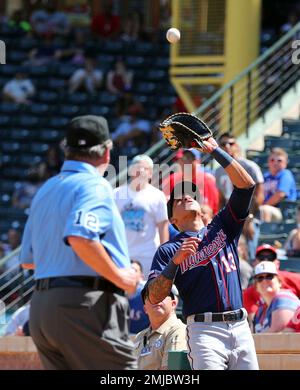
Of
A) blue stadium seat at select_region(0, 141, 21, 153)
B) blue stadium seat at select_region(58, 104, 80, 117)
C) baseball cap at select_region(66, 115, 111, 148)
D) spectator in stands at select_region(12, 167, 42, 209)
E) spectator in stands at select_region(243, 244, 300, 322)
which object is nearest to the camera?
baseball cap at select_region(66, 115, 111, 148)

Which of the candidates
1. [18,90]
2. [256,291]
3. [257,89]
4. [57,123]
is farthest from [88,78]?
[256,291]

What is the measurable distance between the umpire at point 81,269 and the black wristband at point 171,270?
122 centimetres

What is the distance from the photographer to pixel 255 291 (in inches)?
374

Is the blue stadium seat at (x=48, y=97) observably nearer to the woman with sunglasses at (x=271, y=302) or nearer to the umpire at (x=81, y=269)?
the woman with sunglasses at (x=271, y=302)

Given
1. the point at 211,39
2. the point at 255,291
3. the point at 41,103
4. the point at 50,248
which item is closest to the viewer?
the point at 50,248

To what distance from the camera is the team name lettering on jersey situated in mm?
6684

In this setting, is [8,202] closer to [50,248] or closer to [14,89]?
[14,89]

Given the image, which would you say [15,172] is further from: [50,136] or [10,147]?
[50,136]

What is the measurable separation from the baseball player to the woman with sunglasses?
1.76 meters

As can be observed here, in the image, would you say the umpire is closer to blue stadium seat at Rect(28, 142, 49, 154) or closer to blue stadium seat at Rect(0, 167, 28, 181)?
blue stadium seat at Rect(0, 167, 28, 181)

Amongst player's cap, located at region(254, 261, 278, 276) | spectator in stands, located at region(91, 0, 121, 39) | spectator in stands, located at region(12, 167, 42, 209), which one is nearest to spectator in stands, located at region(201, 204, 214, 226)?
player's cap, located at region(254, 261, 278, 276)

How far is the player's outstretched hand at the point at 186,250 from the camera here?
21.1 feet

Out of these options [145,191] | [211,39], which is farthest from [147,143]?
[145,191]
